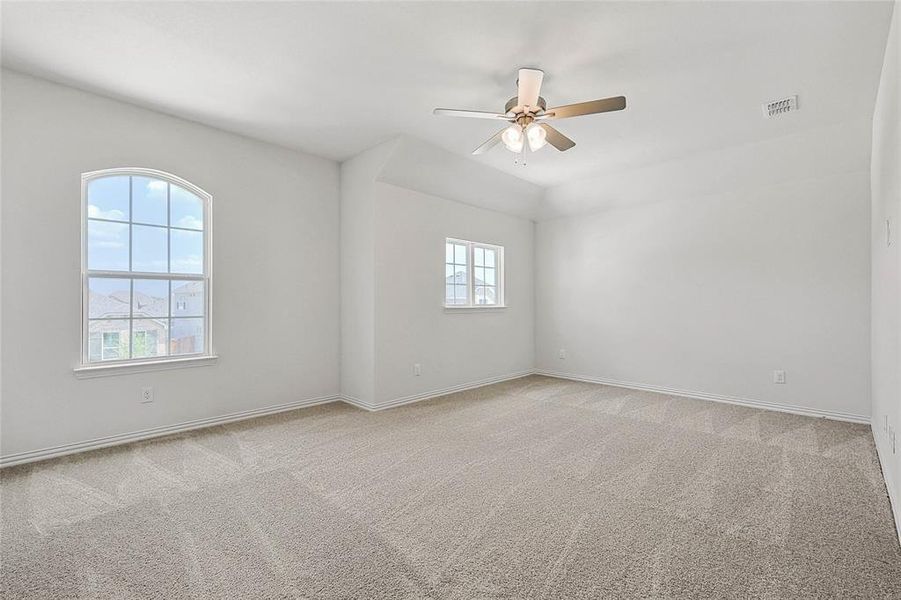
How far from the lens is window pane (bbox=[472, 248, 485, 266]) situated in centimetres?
570

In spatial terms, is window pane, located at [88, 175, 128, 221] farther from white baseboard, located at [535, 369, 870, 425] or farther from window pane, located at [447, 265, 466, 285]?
white baseboard, located at [535, 369, 870, 425]

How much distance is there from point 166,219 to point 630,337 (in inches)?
209

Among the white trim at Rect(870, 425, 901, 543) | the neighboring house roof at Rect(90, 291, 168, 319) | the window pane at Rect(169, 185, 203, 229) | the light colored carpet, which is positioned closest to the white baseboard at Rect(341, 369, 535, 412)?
the light colored carpet

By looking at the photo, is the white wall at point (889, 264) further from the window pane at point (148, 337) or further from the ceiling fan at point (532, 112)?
the window pane at point (148, 337)

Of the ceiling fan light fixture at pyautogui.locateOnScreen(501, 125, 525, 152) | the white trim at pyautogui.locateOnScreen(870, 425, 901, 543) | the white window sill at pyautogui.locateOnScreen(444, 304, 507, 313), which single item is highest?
the ceiling fan light fixture at pyautogui.locateOnScreen(501, 125, 525, 152)

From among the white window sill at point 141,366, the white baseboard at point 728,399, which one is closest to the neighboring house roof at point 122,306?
the white window sill at point 141,366

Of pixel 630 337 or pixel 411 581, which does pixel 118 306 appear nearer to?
pixel 411 581

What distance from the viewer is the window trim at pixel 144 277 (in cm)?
317

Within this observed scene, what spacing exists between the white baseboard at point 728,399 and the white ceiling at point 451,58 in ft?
8.83

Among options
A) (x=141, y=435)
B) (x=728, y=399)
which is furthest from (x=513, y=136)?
(x=728, y=399)

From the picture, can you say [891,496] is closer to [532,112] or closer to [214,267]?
[532,112]

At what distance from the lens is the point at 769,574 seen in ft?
5.81

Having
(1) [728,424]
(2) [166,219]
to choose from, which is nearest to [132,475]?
(2) [166,219]

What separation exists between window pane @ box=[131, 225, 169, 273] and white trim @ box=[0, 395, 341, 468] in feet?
4.41
